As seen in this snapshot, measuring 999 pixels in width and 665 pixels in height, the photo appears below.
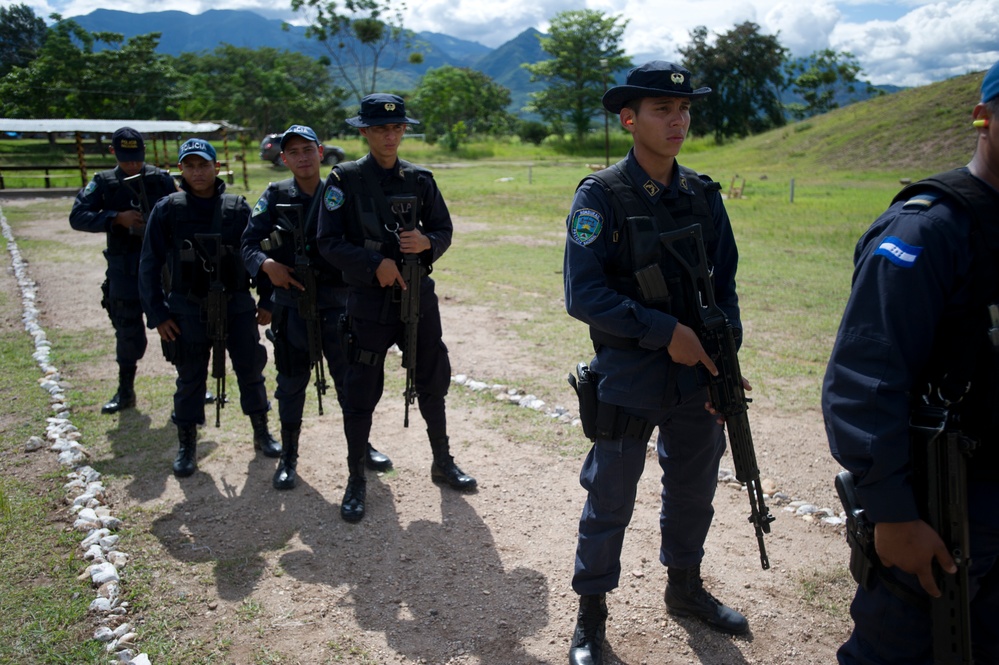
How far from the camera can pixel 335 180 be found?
168 inches

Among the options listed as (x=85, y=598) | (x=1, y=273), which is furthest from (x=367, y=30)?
(x=85, y=598)

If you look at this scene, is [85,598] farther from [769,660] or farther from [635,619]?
[769,660]

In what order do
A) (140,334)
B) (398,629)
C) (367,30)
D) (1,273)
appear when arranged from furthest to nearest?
1. (367,30)
2. (1,273)
3. (140,334)
4. (398,629)

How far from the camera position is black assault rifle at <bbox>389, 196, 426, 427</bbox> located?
429cm

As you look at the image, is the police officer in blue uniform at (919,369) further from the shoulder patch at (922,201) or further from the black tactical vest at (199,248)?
the black tactical vest at (199,248)

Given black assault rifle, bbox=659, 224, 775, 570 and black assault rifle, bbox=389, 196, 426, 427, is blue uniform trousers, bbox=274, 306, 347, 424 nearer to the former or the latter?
black assault rifle, bbox=389, 196, 426, 427

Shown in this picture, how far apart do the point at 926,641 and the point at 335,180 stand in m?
3.52

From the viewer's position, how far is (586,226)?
9.52 ft

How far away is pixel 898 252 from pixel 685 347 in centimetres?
96

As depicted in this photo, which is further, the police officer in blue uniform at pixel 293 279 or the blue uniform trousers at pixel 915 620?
the police officer in blue uniform at pixel 293 279

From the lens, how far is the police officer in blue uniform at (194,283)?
5031 mm

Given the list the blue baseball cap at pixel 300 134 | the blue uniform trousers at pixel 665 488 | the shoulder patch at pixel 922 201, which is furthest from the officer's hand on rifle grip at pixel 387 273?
the shoulder patch at pixel 922 201

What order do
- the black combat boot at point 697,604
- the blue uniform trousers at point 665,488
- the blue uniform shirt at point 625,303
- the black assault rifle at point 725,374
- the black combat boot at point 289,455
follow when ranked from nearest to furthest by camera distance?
the blue uniform shirt at point 625,303
the black assault rifle at point 725,374
the blue uniform trousers at point 665,488
the black combat boot at point 697,604
the black combat boot at point 289,455

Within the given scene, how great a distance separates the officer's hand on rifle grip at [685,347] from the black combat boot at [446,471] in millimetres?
2230
